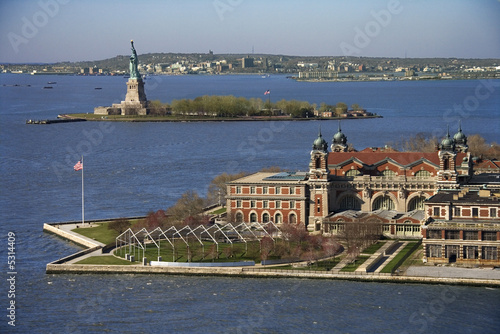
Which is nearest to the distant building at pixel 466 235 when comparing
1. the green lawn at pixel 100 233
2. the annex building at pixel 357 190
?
the annex building at pixel 357 190

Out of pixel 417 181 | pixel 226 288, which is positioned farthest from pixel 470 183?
pixel 226 288

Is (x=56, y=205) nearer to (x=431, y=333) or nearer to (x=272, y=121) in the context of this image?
(x=431, y=333)

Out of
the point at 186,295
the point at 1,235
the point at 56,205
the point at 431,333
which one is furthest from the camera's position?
the point at 56,205

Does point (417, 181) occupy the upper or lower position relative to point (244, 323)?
upper

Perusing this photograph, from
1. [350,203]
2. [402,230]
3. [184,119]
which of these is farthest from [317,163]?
[184,119]

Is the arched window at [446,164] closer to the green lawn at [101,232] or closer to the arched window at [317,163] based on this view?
the arched window at [317,163]

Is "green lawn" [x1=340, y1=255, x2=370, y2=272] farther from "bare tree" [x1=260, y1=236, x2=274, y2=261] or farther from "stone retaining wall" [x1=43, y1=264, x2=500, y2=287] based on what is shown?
"bare tree" [x1=260, y1=236, x2=274, y2=261]

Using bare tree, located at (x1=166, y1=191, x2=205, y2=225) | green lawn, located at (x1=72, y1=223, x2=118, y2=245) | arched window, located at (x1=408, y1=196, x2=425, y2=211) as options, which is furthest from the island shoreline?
arched window, located at (x1=408, y1=196, x2=425, y2=211)
